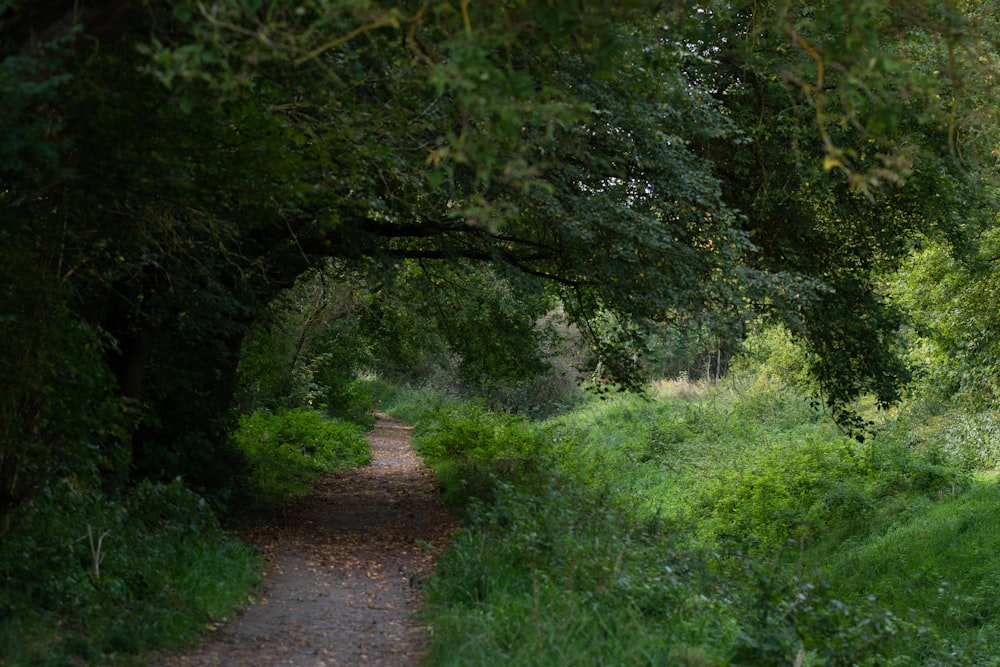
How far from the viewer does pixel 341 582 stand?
32.7 ft

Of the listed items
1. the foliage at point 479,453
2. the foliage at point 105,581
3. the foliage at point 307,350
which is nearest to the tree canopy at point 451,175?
the foliage at point 105,581

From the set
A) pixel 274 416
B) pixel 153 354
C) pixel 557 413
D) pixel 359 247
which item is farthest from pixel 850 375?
pixel 557 413

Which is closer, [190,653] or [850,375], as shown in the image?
[190,653]

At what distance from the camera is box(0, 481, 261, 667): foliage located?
603 centimetres

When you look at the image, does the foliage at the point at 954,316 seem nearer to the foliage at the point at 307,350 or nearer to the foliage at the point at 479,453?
the foliage at the point at 479,453

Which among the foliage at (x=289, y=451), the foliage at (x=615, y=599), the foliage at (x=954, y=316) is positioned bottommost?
the foliage at (x=289, y=451)

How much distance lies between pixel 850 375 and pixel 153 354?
29.4 ft

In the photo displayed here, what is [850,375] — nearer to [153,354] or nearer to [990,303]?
[990,303]

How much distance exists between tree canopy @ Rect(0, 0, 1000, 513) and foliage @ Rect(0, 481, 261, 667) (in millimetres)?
521

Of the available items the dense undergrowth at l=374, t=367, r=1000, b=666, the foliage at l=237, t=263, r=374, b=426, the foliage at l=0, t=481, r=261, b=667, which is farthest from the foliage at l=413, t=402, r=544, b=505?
the foliage at l=0, t=481, r=261, b=667

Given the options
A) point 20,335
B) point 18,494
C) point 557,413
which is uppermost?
point 20,335

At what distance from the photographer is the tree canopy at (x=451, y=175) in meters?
5.12

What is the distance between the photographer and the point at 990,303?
14.2 m

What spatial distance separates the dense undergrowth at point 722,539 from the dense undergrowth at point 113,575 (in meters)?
1.92
